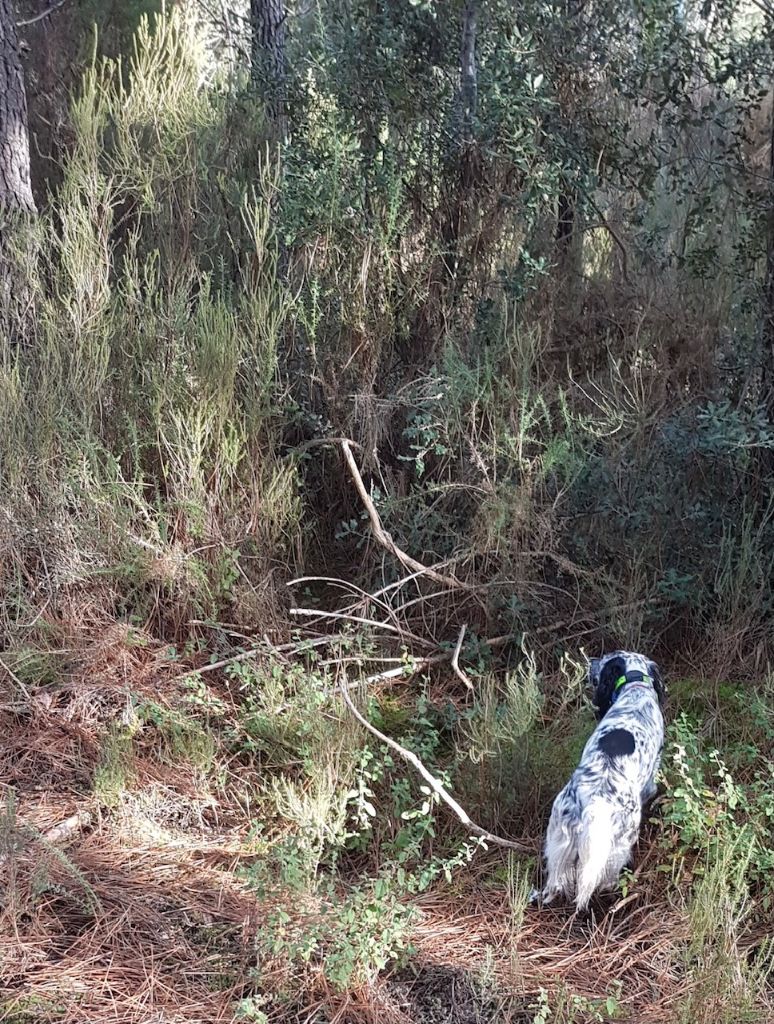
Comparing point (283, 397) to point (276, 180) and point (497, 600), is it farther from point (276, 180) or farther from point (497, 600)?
point (497, 600)

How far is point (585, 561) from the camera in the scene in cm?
412

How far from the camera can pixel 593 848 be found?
106 inches

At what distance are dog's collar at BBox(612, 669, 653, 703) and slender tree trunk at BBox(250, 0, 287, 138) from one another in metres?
3.70

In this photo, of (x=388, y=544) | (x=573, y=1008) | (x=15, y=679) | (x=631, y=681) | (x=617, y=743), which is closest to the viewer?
(x=573, y=1008)

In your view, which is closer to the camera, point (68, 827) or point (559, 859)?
point (559, 859)

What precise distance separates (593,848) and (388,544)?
1740 millimetres

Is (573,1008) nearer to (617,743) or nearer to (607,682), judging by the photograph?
(617,743)

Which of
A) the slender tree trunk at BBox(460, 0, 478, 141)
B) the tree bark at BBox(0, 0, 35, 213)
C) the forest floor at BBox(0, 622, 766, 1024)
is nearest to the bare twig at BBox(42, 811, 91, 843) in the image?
the forest floor at BBox(0, 622, 766, 1024)

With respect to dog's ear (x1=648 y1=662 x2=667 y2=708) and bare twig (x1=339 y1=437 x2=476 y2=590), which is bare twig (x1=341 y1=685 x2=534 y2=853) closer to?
dog's ear (x1=648 y1=662 x2=667 y2=708)

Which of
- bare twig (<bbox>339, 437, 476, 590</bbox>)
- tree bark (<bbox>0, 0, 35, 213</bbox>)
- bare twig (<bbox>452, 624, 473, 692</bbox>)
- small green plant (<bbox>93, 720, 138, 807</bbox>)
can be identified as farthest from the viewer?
tree bark (<bbox>0, 0, 35, 213</bbox>)

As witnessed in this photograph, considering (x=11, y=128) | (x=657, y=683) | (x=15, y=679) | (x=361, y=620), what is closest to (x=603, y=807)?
(x=657, y=683)

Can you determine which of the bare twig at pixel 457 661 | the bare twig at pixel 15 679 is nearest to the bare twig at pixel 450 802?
the bare twig at pixel 457 661

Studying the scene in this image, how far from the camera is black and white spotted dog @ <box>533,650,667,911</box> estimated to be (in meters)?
2.73

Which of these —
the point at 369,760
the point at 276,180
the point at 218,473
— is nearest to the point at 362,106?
the point at 276,180
